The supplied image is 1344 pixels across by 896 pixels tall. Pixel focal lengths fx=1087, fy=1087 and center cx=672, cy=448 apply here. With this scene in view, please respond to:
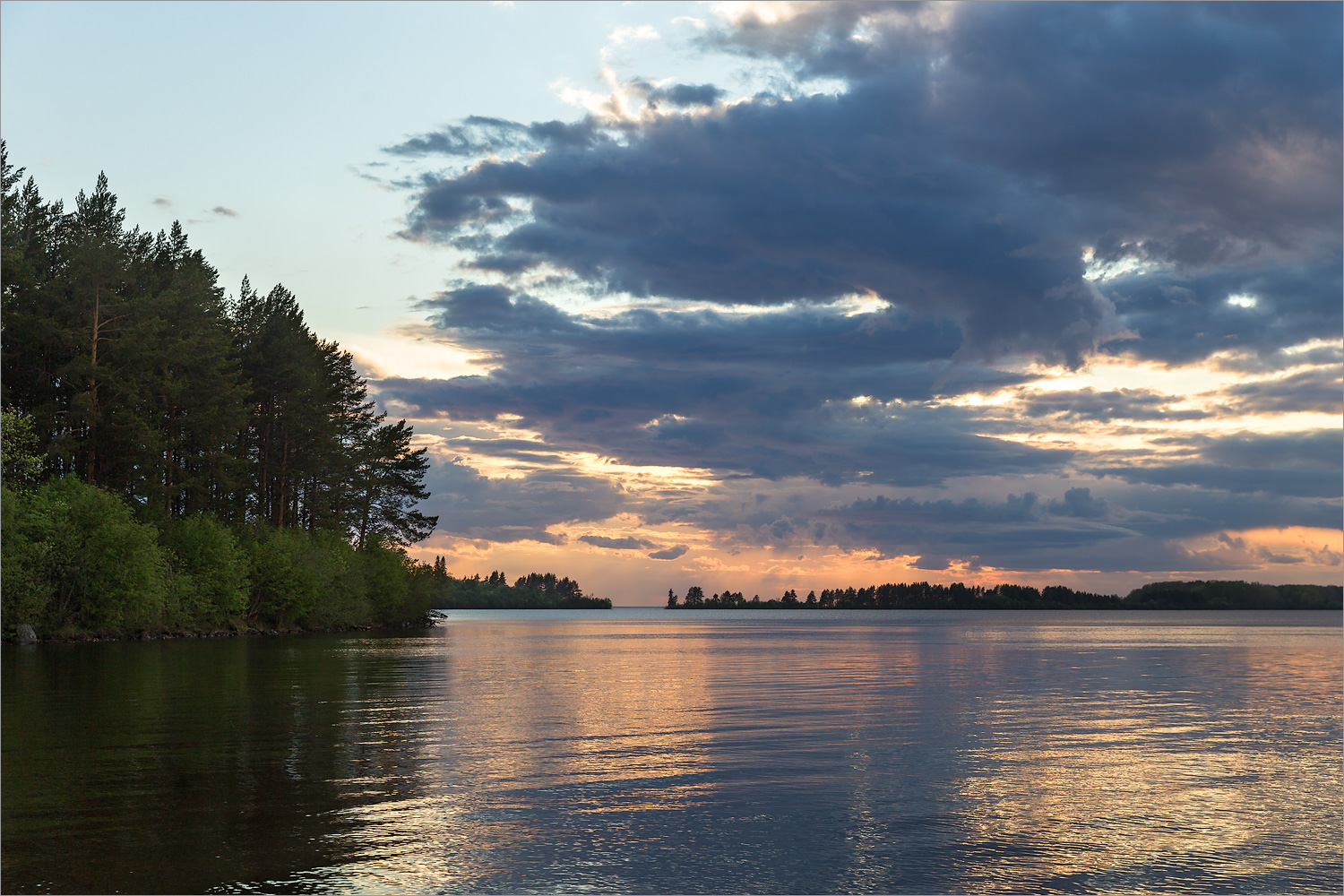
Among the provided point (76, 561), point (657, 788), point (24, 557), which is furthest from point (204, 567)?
point (657, 788)

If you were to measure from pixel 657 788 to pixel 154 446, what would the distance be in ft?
205

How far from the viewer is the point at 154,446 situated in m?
70.6

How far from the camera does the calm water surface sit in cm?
1267

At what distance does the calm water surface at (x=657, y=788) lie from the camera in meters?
12.7

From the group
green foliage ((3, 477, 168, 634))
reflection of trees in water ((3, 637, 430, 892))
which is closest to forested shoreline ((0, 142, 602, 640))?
green foliage ((3, 477, 168, 634))

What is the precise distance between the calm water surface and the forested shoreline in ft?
96.8

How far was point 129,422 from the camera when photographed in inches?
2734

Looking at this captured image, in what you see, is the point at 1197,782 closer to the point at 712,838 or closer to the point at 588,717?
the point at 712,838

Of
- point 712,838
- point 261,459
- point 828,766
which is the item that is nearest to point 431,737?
point 828,766

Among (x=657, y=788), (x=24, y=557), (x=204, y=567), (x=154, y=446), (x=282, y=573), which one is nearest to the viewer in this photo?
(x=657, y=788)

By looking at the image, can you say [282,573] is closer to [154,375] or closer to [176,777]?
[154,375]

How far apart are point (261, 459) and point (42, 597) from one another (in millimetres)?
36926

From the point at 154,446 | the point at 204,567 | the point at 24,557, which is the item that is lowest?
the point at 204,567

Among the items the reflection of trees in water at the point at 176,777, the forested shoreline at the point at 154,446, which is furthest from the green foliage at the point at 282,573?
the reflection of trees in water at the point at 176,777
